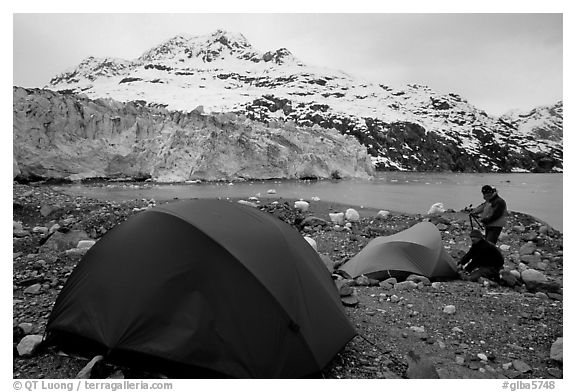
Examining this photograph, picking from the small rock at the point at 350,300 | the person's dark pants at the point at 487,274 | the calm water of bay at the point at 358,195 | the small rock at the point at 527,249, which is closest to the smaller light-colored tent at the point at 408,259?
the person's dark pants at the point at 487,274

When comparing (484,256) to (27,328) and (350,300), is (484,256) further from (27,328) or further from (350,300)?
(27,328)

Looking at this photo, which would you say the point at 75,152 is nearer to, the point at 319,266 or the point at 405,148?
the point at 319,266

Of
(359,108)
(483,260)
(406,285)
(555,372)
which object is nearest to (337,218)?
(483,260)

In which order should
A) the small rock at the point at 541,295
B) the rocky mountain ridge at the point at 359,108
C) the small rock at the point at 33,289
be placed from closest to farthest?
the small rock at the point at 33,289, the small rock at the point at 541,295, the rocky mountain ridge at the point at 359,108

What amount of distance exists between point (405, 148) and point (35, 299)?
85.4 meters

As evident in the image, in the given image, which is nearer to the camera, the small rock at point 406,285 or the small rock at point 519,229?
the small rock at point 406,285

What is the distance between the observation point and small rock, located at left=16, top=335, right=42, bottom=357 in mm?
3287

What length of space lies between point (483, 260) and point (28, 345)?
21.1ft

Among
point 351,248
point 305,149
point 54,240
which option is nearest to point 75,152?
point 305,149

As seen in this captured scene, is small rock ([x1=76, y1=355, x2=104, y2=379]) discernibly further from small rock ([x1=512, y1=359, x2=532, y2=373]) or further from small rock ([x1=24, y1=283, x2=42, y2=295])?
small rock ([x1=512, y1=359, x2=532, y2=373])

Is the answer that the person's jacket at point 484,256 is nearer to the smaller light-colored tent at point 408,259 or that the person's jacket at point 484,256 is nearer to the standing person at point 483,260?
the standing person at point 483,260

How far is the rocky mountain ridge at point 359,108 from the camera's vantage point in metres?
82.8

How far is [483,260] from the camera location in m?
6.11

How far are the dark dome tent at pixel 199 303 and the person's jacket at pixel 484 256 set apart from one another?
11.8 ft
